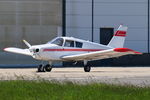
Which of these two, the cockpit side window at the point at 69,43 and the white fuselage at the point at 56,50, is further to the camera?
the cockpit side window at the point at 69,43

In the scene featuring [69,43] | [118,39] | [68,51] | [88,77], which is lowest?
[88,77]

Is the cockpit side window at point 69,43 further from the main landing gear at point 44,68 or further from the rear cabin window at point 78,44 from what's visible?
the main landing gear at point 44,68

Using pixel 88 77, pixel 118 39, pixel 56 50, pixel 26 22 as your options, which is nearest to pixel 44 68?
pixel 56 50

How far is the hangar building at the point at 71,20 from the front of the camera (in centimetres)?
4084

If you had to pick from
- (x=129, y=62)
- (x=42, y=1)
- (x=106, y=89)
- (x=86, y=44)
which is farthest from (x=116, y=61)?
(x=106, y=89)

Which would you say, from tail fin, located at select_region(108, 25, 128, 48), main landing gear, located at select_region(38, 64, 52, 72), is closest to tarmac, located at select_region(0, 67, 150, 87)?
main landing gear, located at select_region(38, 64, 52, 72)

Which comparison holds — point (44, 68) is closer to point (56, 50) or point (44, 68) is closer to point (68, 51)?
point (56, 50)

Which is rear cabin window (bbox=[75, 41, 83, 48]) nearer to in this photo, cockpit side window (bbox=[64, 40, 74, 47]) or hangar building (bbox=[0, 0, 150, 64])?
cockpit side window (bbox=[64, 40, 74, 47])

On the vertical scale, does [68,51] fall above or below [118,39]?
below

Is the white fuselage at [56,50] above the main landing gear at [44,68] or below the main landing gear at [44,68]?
above

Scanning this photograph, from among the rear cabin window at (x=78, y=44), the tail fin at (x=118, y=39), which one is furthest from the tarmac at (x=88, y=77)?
the tail fin at (x=118, y=39)

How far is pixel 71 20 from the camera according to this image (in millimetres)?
41906

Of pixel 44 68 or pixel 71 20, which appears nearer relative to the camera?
pixel 44 68

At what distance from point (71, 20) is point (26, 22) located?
362 centimetres
